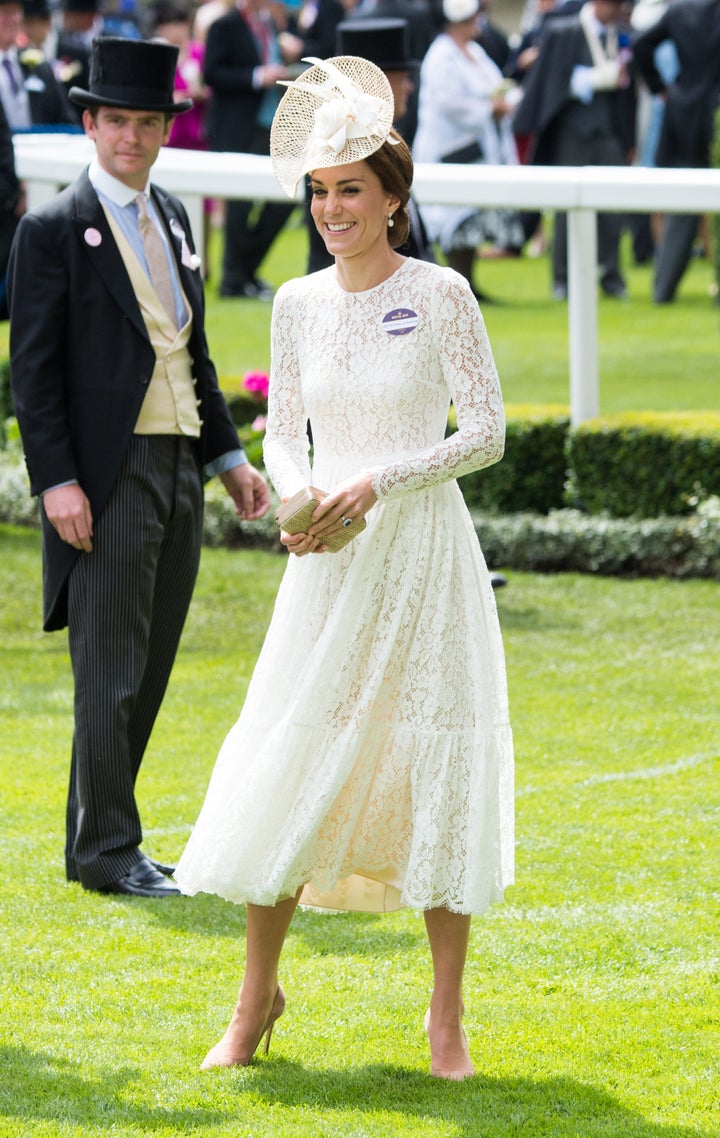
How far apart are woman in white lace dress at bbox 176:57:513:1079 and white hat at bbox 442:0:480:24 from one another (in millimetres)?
10492

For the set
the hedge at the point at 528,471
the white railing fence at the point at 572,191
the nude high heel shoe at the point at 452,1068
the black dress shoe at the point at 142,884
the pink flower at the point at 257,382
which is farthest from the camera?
the pink flower at the point at 257,382

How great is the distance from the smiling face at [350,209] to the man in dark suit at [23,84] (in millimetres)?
8999

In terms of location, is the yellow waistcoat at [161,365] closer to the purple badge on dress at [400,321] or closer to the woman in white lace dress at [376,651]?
the woman in white lace dress at [376,651]

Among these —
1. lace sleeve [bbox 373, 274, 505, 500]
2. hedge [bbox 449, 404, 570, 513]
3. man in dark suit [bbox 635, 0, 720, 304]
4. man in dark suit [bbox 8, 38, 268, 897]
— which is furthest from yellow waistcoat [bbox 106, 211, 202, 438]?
man in dark suit [bbox 635, 0, 720, 304]

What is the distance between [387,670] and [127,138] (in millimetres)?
1986

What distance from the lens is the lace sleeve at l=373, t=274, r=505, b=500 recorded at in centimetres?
390

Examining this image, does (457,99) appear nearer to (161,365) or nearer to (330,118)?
(161,365)

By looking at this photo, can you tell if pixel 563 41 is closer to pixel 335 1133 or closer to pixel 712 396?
pixel 712 396

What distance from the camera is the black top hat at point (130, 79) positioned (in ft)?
17.1

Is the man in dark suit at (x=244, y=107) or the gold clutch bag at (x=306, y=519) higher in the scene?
the gold clutch bag at (x=306, y=519)

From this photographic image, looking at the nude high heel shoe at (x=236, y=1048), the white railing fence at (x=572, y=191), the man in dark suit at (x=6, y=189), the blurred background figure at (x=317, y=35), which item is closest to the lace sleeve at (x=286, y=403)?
the nude high heel shoe at (x=236, y=1048)

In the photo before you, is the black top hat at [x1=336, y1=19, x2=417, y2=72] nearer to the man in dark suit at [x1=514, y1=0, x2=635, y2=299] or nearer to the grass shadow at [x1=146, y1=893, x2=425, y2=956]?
the grass shadow at [x1=146, y1=893, x2=425, y2=956]

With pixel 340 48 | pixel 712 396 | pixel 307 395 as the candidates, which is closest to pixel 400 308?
pixel 307 395

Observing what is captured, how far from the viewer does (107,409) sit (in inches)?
207
